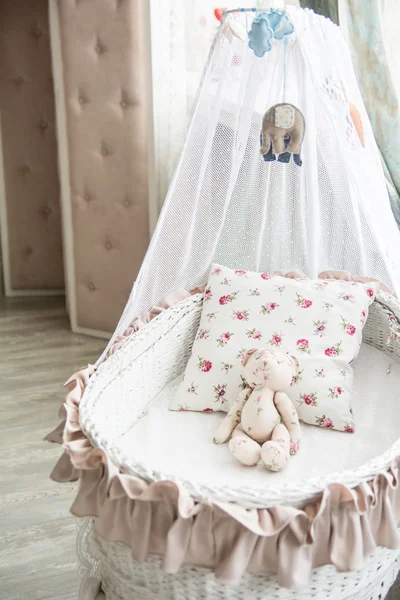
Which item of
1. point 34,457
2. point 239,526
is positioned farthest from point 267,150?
point 34,457

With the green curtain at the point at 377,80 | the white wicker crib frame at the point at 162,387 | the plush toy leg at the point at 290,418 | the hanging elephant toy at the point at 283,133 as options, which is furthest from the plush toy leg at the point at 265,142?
the plush toy leg at the point at 290,418

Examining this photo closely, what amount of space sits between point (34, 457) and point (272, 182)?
1288mm

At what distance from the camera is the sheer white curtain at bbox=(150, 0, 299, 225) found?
294 centimetres

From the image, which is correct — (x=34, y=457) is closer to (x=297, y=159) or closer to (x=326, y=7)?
(x=297, y=159)

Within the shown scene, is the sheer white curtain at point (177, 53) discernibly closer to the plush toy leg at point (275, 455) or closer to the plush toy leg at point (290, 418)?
the plush toy leg at point (290, 418)

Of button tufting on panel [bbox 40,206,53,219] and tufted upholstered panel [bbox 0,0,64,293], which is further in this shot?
button tufting on panel [bbox 40,206,53,219]

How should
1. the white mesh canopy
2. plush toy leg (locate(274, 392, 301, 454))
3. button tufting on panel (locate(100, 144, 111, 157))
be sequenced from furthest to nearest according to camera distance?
1. button tufting on panel (locate(100, 144, 111, 157))
2. the white mesh canopy
3. plush toy leg (locate(274, 392, 301, 454))

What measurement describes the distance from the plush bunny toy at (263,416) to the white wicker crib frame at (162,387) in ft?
0.90

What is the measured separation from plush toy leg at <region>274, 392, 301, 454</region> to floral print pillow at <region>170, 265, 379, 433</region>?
0.42 ft

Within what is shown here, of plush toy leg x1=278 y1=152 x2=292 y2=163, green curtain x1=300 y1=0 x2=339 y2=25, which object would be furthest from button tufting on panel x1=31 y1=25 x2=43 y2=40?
plush toy leg x1=278 y1=152 x2=292 y2=163

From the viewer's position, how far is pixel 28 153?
13.8 feet

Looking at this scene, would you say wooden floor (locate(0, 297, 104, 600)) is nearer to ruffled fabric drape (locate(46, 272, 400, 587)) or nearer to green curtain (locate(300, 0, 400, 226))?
ruffled fabric drape (locate(46, 272, 400, 587))

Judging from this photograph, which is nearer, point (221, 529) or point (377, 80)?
point (221, 529)

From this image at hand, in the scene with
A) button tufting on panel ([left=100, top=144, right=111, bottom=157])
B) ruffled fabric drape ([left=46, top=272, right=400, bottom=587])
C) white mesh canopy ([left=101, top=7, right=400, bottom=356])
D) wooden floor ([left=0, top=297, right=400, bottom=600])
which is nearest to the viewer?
ruffled fabric drape ([left=46, top=272, right=400, bottom=587])
